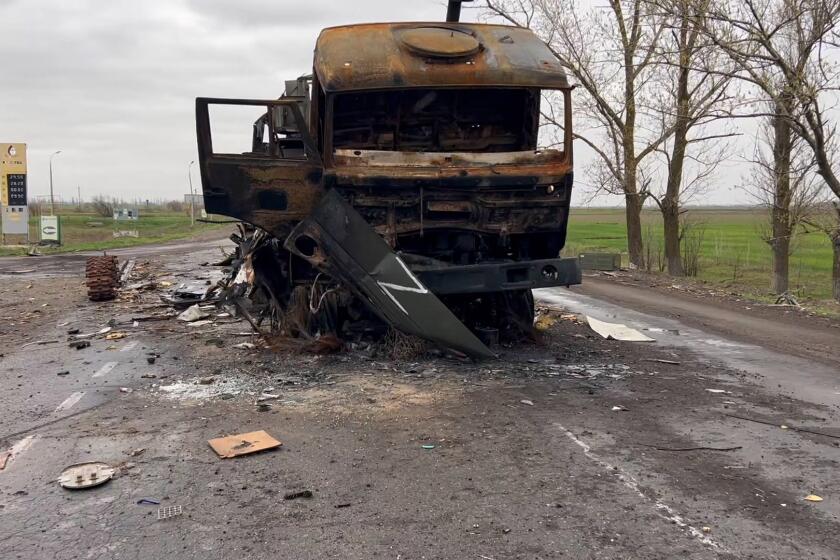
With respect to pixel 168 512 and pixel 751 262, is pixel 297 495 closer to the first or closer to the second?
pixel 168 512

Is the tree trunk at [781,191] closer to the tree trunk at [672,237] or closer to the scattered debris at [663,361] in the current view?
the tree trunk at [672,237]

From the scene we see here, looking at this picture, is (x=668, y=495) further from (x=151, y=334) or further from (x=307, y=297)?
(x=151, y=334)

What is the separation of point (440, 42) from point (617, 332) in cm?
441

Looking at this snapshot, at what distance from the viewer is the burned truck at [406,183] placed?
6648mm

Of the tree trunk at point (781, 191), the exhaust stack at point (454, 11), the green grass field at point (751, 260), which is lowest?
the green grass field at point (751, 260)

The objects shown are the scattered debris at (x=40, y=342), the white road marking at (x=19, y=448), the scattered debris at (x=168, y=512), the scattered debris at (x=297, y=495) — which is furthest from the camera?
the scattered debris at (x=40, y=342)

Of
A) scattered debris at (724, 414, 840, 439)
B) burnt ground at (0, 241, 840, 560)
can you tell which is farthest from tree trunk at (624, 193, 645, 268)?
scattered debris at (724, 414, 840, 439)

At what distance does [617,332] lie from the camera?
9.16m

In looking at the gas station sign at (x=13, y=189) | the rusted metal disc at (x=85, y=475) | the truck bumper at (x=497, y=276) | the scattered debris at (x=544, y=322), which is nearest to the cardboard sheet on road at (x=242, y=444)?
the rusted metal disc at (x=85, y=475)

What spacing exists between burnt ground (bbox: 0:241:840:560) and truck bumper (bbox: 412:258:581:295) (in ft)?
2.51

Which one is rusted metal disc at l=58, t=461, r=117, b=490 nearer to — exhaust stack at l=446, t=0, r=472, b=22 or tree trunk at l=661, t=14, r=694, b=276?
exhaust stack at l=446, t=0, r=472, b=22

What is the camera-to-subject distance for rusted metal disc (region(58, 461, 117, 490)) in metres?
3.83

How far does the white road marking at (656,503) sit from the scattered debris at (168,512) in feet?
7.73

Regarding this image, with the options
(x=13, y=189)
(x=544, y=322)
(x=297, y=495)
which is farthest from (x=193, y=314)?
(x=13, y=189)
